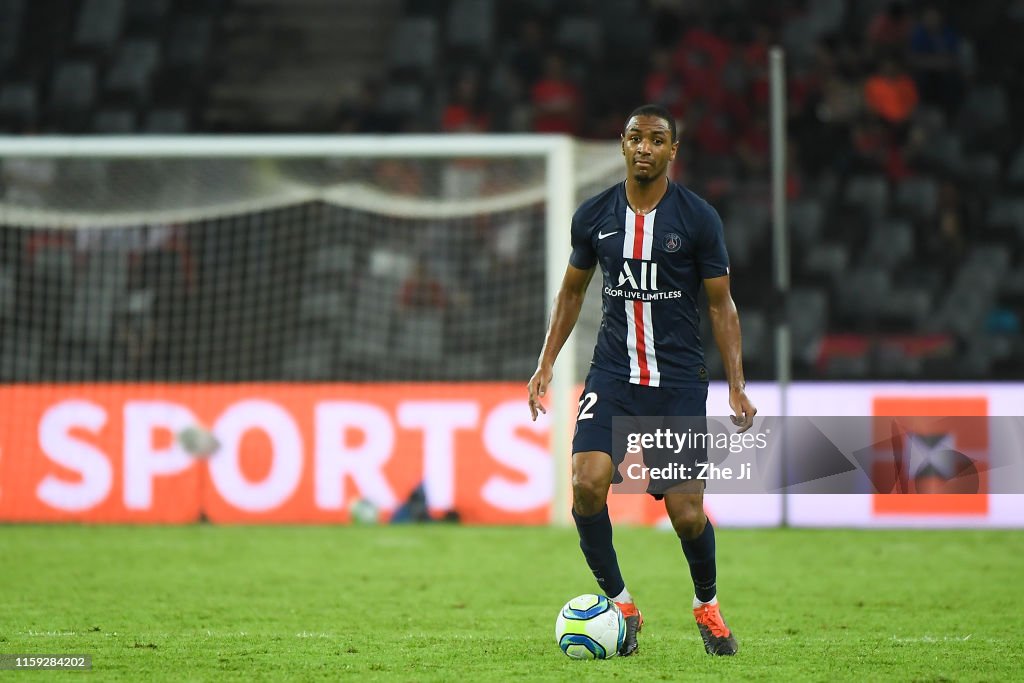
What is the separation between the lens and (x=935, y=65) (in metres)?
15.1

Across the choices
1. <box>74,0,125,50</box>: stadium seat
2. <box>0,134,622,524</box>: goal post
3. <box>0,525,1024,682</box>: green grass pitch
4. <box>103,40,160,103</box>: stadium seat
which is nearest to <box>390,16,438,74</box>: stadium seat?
<box>103,40,160,103</box>: stadium seat

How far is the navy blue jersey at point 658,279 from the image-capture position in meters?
5.29

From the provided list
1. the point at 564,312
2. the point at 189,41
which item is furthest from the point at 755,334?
the point at 564,312

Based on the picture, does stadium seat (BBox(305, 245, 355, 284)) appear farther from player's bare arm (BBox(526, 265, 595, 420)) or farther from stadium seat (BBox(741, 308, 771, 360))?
player's bare arm (BBox(526, 265, 595, 420))

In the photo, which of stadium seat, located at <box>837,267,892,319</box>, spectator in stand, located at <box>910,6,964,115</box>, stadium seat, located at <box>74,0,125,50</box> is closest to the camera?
stadium seat, located at <box>837,267,892,319</box>

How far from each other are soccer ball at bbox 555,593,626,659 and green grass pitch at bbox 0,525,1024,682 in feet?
0.25

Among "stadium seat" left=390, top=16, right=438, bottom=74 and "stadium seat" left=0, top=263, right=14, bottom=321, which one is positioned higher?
"stadium seat" left=390, top=16, right=438, bottom=74

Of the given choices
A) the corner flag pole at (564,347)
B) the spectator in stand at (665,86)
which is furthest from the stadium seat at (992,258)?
the corner flag pole at (564,347)

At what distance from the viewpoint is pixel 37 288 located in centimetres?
1109

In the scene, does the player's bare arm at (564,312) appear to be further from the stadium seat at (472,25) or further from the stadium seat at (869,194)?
the stadium seat at (472,25)

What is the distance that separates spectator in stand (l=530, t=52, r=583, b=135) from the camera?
1436 centimetres

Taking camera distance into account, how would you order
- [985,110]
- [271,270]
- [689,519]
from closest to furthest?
[689,519], [271,270], [985,110]

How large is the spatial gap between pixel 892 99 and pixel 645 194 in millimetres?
10132

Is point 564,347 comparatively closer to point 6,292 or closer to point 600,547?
point 6,292
